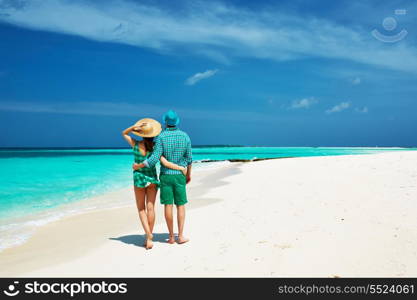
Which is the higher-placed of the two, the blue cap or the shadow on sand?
the blue cap

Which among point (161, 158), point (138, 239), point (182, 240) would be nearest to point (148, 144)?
point (161, 158)

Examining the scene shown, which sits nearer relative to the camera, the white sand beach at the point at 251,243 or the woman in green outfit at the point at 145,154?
the white sand beach at the point at 251,243

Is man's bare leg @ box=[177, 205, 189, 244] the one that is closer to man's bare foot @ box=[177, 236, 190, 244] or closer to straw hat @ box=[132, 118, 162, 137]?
man's bare foot @ box=[177, 236, 190, 244]

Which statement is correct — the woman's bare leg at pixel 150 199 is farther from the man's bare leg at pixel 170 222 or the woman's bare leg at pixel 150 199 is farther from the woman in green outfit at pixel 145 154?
the man's bare leg at pixel 170 222

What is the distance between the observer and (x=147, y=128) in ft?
17.6

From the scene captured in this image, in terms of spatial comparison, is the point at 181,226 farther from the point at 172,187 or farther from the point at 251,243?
the point at 251,243

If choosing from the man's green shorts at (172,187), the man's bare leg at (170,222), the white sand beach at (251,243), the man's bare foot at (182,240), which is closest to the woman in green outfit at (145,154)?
the man's green shorts at (172,187)

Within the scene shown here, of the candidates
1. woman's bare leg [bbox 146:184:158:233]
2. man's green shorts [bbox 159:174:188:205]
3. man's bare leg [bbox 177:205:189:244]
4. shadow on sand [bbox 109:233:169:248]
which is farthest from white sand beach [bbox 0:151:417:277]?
man's green shorts [bbox 159:174:188:205]

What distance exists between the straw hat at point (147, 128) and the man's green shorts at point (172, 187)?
26.1 inches

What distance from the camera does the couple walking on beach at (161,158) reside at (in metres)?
5.36

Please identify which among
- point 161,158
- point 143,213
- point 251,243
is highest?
A: point 161,158

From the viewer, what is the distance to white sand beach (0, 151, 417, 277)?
439 cm

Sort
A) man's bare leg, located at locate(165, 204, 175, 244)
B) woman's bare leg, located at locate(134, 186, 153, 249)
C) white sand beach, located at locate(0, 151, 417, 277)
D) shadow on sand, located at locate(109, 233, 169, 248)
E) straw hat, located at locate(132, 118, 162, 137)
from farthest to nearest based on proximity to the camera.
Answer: shadow on sand, located at locate(109, 233, 169, 248) < man's bare leg, located at locate(165, 204, 175, 244) < woman's bare leg, located at locate(134, 186, 153, 249) < straw hat, located at locate(132, 118, 162, 137) < white sand beach, located at locate(0, 151, 417, 277)

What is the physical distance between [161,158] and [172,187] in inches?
19.8
